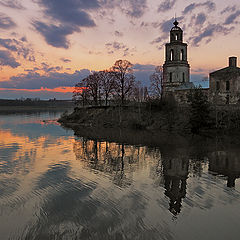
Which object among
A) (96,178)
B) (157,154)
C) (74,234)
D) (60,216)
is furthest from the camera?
(157,154)

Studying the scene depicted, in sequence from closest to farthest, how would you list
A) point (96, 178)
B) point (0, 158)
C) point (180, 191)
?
point (180, 191), point (96, 178), point (0, 158)

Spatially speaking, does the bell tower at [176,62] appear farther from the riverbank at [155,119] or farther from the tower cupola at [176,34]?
the riverbank at [155,119]

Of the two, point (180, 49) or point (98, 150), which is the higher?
point (180, 49)

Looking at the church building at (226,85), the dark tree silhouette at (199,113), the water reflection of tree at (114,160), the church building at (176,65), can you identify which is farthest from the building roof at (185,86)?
the water reflection of tree at (114,160)

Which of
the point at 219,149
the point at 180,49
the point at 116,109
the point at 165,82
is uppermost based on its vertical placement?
the point at 180,49

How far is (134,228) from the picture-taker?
984 cm

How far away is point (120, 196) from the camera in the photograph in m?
13.2

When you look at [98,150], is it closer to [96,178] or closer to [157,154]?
[157,154]

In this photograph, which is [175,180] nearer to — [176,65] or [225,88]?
[225,88]

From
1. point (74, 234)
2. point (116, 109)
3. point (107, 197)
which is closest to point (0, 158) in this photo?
point (107, 197)

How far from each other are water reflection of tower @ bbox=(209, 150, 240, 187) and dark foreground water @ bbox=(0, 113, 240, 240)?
→ 7cm

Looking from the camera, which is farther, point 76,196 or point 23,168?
point 23,168

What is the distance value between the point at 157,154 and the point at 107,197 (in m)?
11.9

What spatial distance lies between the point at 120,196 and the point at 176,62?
167 feet
